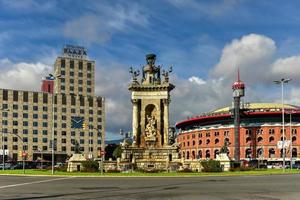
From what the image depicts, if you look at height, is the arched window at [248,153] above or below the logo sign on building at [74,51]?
below

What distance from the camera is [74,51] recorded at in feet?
614

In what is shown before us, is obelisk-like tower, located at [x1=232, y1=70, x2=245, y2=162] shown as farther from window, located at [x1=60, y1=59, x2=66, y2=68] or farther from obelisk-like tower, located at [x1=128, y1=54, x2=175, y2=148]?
obelisk-like tower, located at [x1=128, y1=54, x2=175, y2=148]

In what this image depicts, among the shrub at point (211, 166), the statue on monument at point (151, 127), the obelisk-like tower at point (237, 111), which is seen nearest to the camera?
the shrub at point (211, 166)

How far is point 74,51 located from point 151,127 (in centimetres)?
12053

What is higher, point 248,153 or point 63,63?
point 63,63

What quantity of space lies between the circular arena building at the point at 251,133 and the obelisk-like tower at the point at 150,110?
82.8 m

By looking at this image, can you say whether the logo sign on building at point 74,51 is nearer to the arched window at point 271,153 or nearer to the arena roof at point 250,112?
the arena roof at point 250,112

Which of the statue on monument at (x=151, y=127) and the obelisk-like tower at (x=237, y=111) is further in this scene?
the obelisk-like tower at (x=237, y=111)

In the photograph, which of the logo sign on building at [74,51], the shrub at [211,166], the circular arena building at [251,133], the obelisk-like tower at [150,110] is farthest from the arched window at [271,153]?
the shrub at [211,166]

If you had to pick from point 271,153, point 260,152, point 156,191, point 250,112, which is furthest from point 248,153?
point 156,191

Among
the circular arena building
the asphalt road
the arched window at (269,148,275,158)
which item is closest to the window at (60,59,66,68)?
the circular arena building

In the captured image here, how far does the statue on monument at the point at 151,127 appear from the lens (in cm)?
7244

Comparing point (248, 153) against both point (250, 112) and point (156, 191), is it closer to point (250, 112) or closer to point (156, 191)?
point (250, 112)

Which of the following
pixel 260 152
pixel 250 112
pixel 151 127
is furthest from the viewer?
pixel 250 112
